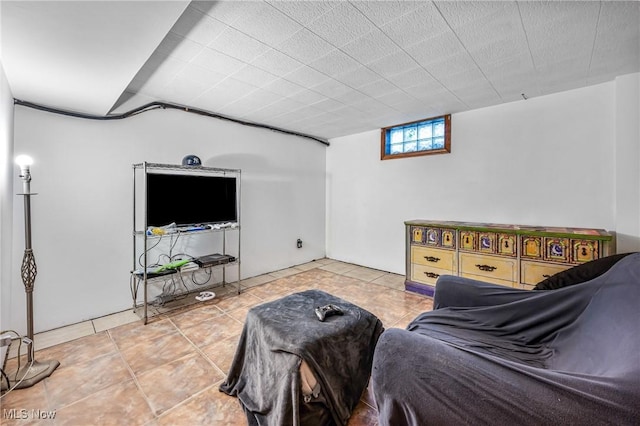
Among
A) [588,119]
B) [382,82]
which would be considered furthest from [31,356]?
[588,119]

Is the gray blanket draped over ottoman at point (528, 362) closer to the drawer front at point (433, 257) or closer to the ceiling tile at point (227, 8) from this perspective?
the drawer front at point (433, 257)

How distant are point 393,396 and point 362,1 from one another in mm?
2080

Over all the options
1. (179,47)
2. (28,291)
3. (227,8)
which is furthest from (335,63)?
(28,291)

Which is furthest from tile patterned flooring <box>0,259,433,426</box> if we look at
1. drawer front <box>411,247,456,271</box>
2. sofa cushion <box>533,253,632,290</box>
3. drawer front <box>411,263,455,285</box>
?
sofa cushion <box>533,253,632,290</box>

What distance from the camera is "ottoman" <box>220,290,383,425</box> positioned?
1352 millimetres

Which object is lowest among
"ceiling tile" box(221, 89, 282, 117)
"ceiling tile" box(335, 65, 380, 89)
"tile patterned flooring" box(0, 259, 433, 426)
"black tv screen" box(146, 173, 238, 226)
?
"tile patterned flooring" box(0, 259, 433, 426)

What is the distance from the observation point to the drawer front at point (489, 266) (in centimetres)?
287

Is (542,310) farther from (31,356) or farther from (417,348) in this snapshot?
(31,356)

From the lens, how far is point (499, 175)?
10.9ft

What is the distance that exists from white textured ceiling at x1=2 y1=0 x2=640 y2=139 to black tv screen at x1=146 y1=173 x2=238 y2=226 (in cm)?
92

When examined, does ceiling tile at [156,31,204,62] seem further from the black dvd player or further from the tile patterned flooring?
the tile patterned flooring

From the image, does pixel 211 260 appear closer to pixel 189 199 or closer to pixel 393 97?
pixel 189 199

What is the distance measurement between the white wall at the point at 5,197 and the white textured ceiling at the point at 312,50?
7.7 inches

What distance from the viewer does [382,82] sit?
270 cm
